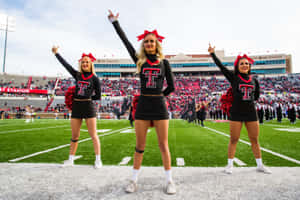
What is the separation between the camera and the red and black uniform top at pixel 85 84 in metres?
3.36

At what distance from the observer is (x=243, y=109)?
3.02m

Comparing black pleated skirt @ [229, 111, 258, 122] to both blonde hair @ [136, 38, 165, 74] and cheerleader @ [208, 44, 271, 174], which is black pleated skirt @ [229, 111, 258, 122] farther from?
blonde hair @ [136, 38, 165, 74]

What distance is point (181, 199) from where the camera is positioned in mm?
1966

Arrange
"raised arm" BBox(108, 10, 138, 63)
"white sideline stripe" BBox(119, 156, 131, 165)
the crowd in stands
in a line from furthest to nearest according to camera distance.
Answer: the crowd in stands, "white sideline stripe" BBox(119, 156, 131, 165), "raised arm" BBox(108, 10, 138, 63)

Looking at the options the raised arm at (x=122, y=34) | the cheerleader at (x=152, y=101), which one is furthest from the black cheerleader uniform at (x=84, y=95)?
the cheerleader at (x=152, y=101)

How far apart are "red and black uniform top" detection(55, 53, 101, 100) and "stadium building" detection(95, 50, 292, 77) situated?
52761 millimetres

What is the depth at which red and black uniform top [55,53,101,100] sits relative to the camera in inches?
132

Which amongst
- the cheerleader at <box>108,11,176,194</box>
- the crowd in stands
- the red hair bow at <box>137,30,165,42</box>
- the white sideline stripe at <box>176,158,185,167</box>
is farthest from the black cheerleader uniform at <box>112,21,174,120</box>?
the crowd in stands

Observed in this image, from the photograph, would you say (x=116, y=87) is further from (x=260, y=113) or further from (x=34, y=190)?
(x=34, y=190)

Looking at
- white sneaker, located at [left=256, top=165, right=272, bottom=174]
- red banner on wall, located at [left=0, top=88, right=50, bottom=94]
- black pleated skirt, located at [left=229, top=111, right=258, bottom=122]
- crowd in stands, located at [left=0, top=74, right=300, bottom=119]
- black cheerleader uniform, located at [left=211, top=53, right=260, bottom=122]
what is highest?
crowd in stands, located at [left=0, top=74, right=300, bottom=119]

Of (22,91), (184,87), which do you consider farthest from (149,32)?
(22,91)

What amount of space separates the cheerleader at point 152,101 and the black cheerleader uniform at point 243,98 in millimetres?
1266

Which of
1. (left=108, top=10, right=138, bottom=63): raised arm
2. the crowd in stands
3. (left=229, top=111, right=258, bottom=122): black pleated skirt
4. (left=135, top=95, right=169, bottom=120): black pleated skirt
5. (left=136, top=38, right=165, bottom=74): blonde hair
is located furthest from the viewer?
the crowd in stands

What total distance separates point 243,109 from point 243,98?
17 cm
